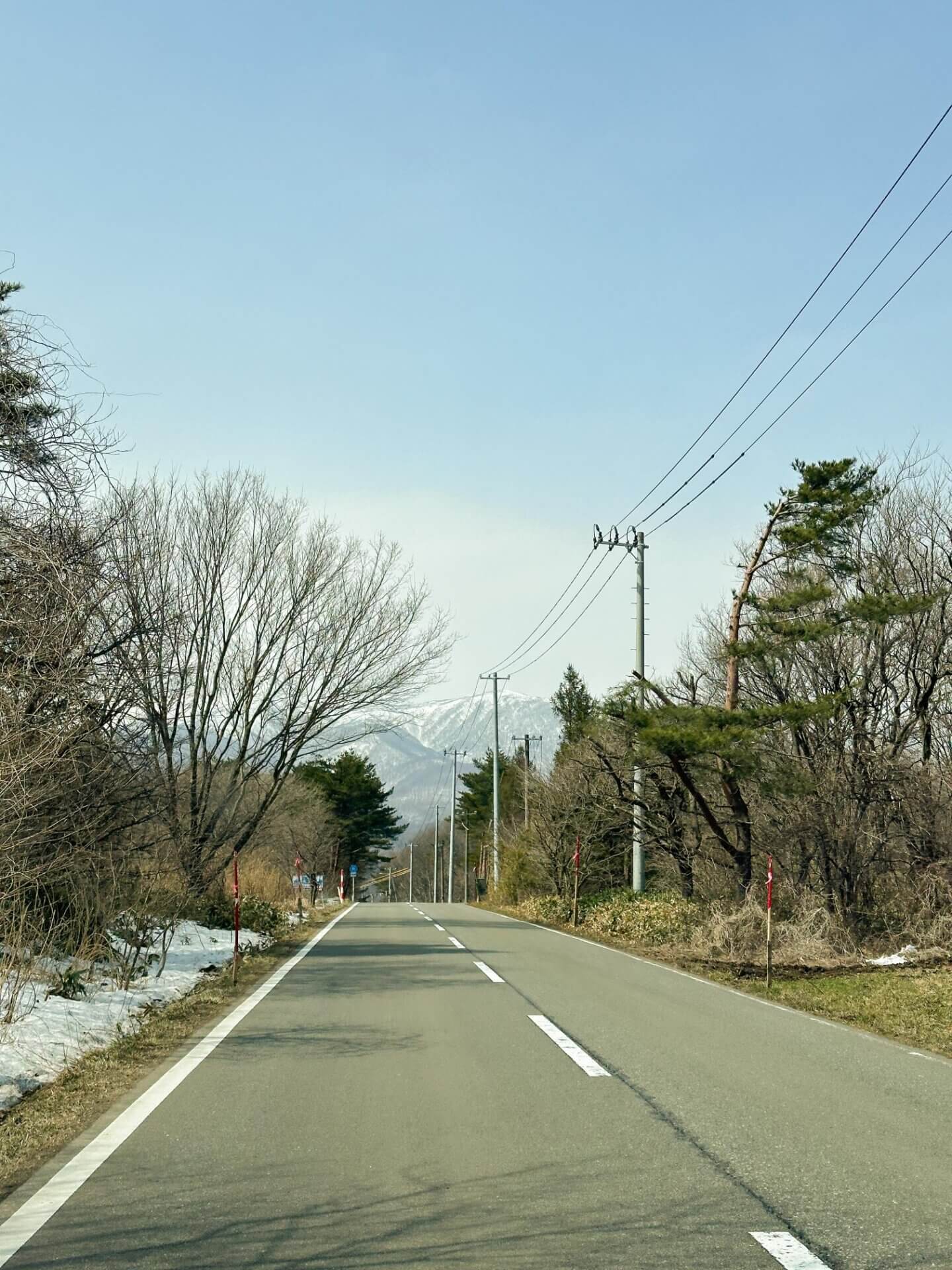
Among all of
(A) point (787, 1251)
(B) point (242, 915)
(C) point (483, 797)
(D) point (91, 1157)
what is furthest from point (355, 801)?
(A) point (787, 1251)

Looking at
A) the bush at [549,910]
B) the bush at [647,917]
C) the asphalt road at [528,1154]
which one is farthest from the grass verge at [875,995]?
the bush at [549,910]

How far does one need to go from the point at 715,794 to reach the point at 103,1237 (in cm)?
2402

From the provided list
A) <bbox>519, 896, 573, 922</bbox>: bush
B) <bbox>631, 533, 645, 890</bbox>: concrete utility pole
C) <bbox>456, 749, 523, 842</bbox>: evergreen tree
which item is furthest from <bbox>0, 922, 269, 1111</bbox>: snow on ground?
<bbox>456, 749, 523, 842</bbox>: evergreen tree

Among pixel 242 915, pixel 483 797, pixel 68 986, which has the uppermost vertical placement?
pixel 483 797

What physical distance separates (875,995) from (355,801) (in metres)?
66.7

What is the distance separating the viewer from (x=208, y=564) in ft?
79.5

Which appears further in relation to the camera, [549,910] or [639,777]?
[549,910]

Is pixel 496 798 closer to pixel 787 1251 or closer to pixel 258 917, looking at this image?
pixel 258 917

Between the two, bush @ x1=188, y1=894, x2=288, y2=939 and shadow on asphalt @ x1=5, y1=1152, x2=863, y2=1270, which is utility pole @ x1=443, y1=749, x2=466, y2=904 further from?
shadow on asphalt @ x1=5, y1=1152, x2=863, y2=1270

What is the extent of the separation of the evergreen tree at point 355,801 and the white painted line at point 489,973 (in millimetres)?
53818

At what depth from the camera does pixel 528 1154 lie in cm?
620

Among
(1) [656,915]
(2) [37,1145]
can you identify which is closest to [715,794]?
(1) [656,915]

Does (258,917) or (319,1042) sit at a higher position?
(258,917)

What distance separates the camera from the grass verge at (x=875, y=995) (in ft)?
39.1
